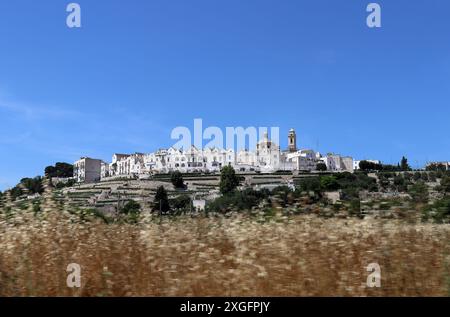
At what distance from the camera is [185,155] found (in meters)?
146

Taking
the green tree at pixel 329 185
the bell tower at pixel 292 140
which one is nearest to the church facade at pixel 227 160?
the bell tower at pixel 292 140

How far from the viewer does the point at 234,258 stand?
11.6 ft

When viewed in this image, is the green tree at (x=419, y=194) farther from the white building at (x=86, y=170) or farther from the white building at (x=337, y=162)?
the white building at (x=86, y=170)

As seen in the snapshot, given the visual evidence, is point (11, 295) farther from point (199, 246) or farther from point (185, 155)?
point (185, 155)

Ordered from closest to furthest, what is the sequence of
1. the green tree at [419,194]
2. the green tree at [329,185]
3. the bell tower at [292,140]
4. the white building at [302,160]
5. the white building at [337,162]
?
1. the green tree at [419,194]
2. the green tree at [329,185]
3. the white building at [302,160]
4. the white building at [337,162]
5. the bell tower at [292,140]

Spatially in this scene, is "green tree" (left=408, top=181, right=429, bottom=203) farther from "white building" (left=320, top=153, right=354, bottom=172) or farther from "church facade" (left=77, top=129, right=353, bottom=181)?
"white building" (left=320, top=153, right=354, bottom=172)

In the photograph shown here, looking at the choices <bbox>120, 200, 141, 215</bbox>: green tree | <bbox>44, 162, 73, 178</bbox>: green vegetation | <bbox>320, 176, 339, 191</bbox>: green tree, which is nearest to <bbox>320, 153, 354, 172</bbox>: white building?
<bbox>44, 162, 73, 178</bbox>: green vegetation

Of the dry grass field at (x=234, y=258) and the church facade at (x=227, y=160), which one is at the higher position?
the church facade at (x=227, y=160)

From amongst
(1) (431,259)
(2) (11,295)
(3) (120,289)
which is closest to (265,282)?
(3) (120,289)

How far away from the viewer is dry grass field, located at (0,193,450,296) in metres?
3.40

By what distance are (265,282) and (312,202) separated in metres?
1.30

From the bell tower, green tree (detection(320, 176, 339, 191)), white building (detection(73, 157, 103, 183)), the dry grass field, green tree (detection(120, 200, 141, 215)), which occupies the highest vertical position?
the bell tower

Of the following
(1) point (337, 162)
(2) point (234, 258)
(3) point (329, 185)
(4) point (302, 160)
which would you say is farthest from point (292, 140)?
(2) point (234, 258)

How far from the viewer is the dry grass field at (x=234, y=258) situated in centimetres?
340
